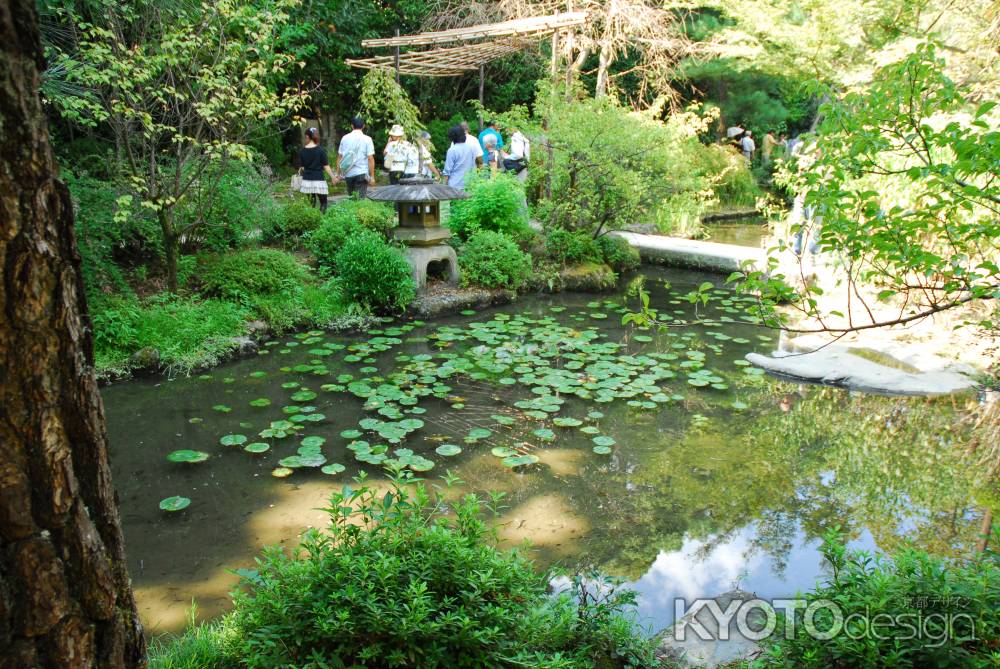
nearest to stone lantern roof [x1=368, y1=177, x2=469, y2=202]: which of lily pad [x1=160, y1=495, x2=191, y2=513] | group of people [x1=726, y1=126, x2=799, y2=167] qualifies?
lily pad [x1=160, y1=495, x2=191, y2=513]

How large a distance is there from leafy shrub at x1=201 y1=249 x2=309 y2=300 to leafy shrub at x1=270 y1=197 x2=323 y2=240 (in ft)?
3.84

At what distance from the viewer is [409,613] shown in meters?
2.09

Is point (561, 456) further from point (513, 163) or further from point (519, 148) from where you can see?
point (519, 148)

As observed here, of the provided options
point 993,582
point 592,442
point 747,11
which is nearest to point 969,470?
point 592,442

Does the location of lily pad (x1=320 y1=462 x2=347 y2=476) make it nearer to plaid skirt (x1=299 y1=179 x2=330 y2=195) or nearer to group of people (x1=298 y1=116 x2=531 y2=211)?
group of people (x1=298 y1=116 x2=531 y2=211)

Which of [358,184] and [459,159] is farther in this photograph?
[358,184]

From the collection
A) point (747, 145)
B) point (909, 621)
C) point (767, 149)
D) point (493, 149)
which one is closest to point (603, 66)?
point (493, 149)

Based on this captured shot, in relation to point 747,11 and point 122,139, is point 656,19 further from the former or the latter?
point 122,139

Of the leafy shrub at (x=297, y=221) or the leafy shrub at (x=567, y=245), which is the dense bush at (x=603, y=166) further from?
the leafy shrub at (x=297, y=221)

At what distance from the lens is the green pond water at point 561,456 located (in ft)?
11.8

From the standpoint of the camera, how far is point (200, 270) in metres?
7.38

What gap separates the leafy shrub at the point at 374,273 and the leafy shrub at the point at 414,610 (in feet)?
16.8

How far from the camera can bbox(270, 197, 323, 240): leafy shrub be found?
884 cm

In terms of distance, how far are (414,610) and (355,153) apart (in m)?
8.75
